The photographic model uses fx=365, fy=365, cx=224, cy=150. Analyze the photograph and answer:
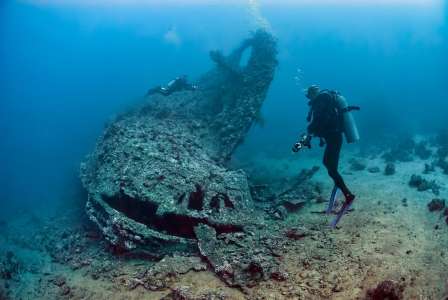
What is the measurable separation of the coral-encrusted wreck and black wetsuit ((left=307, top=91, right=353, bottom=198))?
7.63 ft

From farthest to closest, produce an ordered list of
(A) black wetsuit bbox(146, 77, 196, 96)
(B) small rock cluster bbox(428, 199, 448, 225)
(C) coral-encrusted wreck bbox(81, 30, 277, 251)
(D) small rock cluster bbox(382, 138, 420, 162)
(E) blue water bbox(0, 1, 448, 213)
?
(E) blue water bbox(0, 1, 448, 213) → (D) small rock cluster bbox(382, 138, 420, 162) → (A) black wetsuit bbox(146, 77, 196, 96) → (B) small rock cluster bbox(428, 199, 448, 225) → (C) coral-encrusted wreck bbox(81, 30, 277, 251)

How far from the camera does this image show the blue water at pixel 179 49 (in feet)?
308

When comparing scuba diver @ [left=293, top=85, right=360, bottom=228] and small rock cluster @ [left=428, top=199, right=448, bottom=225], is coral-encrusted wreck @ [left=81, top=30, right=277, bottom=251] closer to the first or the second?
scuba diver @ [left=293, top=85, right=360, bottom=228]

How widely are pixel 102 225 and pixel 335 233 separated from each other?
18.6ft

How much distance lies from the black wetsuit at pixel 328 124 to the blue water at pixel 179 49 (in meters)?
55.4

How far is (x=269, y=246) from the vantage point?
7871mm

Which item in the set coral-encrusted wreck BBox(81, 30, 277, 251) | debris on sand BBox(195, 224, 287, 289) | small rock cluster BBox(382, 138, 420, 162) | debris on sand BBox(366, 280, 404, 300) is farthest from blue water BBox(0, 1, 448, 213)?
debris on sand BBox(366, 280, 404, 300)

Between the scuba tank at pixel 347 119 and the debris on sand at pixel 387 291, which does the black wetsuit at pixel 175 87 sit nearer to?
the scuba tank at pixel 347 119

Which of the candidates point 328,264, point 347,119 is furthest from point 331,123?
point 328,264

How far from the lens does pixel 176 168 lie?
9594 mm

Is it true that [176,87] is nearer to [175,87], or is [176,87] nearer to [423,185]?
[175,87]

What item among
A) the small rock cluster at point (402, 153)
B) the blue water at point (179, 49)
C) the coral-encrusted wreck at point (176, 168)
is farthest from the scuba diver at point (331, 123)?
the blue water at point (179, 49)

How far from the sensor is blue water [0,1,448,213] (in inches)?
3701

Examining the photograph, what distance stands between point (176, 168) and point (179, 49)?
167m
